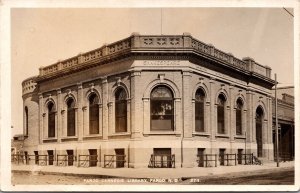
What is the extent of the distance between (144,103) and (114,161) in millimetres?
2633

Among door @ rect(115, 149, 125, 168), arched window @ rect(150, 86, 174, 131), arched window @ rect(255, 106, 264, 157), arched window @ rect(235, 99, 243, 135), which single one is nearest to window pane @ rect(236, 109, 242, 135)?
arched window @ rect(235, 99, 243, 135)

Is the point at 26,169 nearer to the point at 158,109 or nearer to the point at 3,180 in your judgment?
the point at 3,180

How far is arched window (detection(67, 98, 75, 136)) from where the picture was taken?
63.5ft

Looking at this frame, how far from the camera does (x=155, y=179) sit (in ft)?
44.2

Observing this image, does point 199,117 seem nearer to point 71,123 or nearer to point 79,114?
point 79,114

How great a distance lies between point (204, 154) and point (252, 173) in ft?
7.93

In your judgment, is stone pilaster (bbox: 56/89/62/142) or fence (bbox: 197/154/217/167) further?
stone pilaster (bbox: 56/89/62/142)

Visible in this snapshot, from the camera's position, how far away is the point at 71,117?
19.8m

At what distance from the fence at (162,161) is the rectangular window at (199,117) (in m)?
1.82

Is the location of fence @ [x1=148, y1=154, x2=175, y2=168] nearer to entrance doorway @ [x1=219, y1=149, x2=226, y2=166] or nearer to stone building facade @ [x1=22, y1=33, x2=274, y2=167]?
→ stone building facade @ [x1=22, y1=33, x2=274, y2=167]

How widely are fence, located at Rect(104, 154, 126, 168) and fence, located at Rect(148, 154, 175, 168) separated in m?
1.26

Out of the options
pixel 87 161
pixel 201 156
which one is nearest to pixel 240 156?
pixel 201 156

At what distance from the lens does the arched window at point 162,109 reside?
1741cm

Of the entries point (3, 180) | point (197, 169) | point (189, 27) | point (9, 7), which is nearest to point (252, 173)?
point (197, 169)
